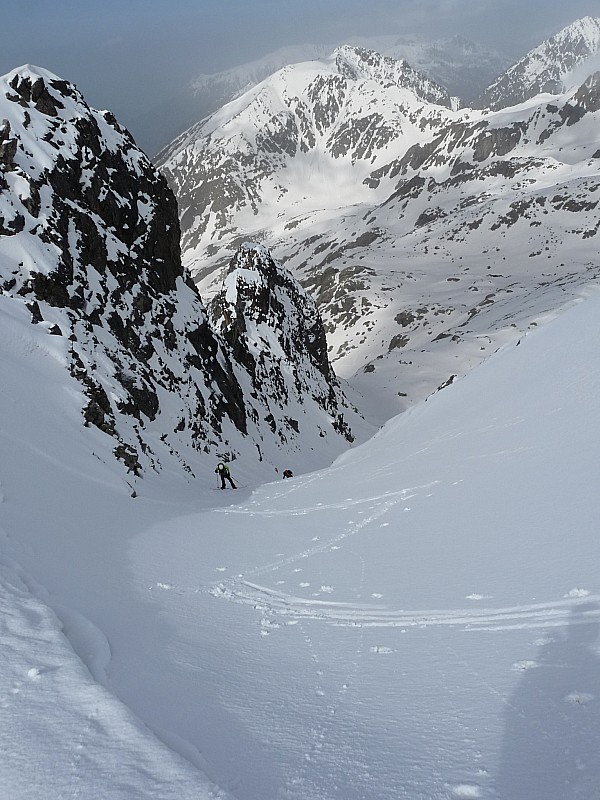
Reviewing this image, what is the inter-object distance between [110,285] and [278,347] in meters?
24.7

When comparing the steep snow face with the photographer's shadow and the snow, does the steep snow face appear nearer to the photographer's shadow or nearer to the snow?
the snow

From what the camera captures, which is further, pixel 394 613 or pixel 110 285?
pixel 110 285

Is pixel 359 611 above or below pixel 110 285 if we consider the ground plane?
below

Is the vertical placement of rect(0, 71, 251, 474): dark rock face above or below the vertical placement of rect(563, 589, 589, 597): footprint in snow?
above

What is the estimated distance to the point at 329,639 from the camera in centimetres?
550

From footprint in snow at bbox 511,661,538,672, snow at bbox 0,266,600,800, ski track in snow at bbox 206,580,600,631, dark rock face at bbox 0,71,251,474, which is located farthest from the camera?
dark rock face at bbox 0,71,251,474

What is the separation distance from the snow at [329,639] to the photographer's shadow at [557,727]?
2cm

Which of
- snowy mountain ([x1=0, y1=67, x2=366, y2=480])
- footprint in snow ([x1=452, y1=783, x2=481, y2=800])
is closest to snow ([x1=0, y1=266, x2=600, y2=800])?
footprint in snow ([x1=452, y1=783, x2=481, y2=800])

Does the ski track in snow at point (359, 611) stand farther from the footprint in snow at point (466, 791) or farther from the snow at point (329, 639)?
the footprint in snow at point (466, 791)

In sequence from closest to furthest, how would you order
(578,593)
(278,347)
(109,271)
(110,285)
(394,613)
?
(578,593)
(394,613)
(110,285)
(109,271)
(278,347)

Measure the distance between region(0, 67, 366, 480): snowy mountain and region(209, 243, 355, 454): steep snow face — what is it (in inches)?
272

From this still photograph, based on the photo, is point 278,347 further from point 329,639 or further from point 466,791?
point 466,791

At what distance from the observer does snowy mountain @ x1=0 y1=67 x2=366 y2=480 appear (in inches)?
941

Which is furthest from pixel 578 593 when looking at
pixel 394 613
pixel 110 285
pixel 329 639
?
pixel 110 285
